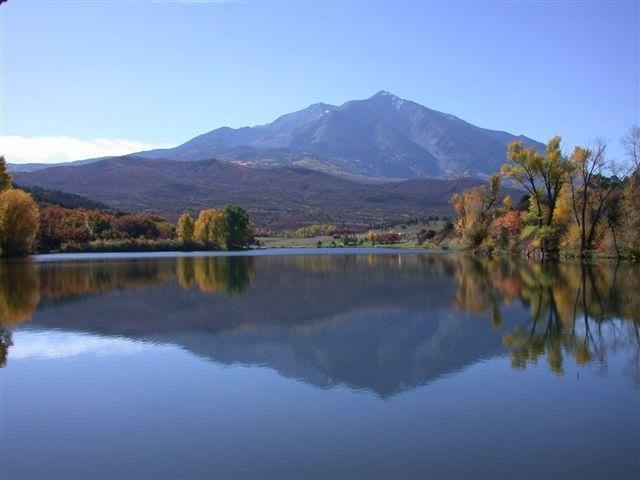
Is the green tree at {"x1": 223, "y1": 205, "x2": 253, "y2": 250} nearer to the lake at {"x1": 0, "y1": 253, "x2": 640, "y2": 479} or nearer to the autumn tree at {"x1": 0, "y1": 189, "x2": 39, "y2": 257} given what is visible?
the autumn tree at {"x1": 0, "y1": 189, "x2": 39, "y2": 257}

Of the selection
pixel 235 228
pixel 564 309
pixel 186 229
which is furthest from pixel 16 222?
pixel 564 309

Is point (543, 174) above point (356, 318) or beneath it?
above

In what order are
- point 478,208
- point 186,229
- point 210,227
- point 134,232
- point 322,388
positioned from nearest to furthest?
point 322,388, point 478,208, point 186,229, point 134,232, point 210,227

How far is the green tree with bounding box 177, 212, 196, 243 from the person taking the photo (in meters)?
86.0

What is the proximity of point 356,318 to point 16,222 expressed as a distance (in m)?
46.9

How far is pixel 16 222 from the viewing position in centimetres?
5741

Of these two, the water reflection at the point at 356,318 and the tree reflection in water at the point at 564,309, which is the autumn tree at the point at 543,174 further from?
the water reflection at the point at 356,318

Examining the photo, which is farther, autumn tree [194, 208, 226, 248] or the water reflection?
autumn tree [194, 208, 226, 248]

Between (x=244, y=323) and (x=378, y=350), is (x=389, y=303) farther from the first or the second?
(x=378, y=350)

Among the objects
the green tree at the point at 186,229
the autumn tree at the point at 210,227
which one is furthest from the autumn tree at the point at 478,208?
the green tree at the point at 186,229

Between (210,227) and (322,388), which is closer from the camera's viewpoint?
(322,388)

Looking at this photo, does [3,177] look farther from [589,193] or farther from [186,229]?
[589,193]

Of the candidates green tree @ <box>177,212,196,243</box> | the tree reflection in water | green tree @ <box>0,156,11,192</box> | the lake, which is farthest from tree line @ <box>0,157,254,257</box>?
the lake

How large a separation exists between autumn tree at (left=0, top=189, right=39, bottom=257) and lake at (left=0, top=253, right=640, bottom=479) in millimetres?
→ 34453
